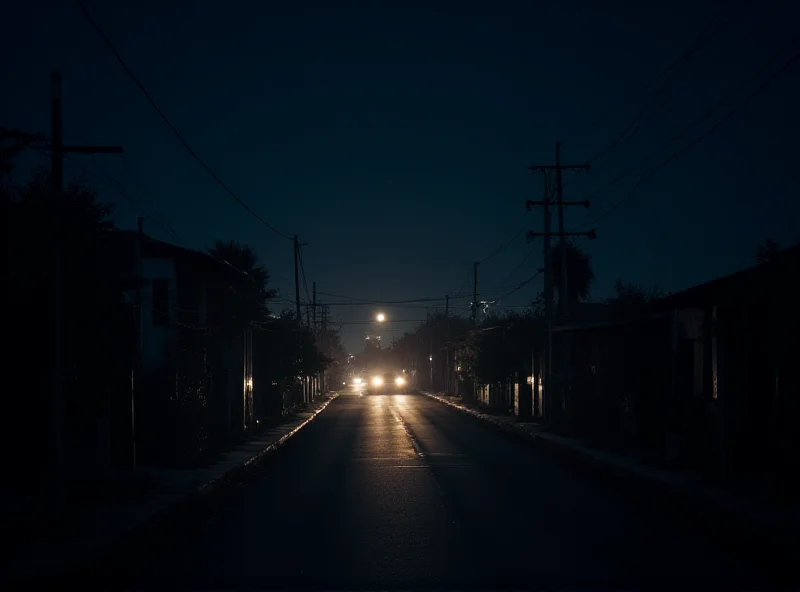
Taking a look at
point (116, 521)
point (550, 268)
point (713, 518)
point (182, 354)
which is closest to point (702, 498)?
point (713, 518)

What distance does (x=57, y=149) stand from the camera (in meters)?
11.7

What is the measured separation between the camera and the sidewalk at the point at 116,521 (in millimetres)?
8883

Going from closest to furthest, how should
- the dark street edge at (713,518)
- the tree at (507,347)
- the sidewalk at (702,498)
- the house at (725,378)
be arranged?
the dark street edge at (713,518)
the sidewalk at (702,498)
the house at (725,378)
the tree at (507,347)

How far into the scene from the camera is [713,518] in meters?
12.6

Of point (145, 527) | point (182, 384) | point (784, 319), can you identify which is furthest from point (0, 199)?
point (784, 319)

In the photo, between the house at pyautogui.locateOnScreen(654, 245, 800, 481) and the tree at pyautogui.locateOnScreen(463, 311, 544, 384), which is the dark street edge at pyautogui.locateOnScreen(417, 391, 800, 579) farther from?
the tree at pyautogui.locateOnScreen(463, 311, 544, 384)

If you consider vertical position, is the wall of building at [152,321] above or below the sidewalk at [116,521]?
above

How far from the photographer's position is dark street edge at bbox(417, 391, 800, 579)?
10.1 m

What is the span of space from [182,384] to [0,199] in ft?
28.4

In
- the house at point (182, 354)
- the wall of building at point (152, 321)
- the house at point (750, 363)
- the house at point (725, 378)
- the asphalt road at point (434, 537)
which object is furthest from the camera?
the wall of building at point (152, 321)

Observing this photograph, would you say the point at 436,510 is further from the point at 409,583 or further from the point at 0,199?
the point at 0,199

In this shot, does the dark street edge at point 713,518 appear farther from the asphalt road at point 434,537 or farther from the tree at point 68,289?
the tree at point 68,289

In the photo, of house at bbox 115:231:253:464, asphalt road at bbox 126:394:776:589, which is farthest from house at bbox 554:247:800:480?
house at bbox 115:231:253:464

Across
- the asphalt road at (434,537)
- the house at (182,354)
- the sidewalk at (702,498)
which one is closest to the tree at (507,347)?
the house at (182,354)
